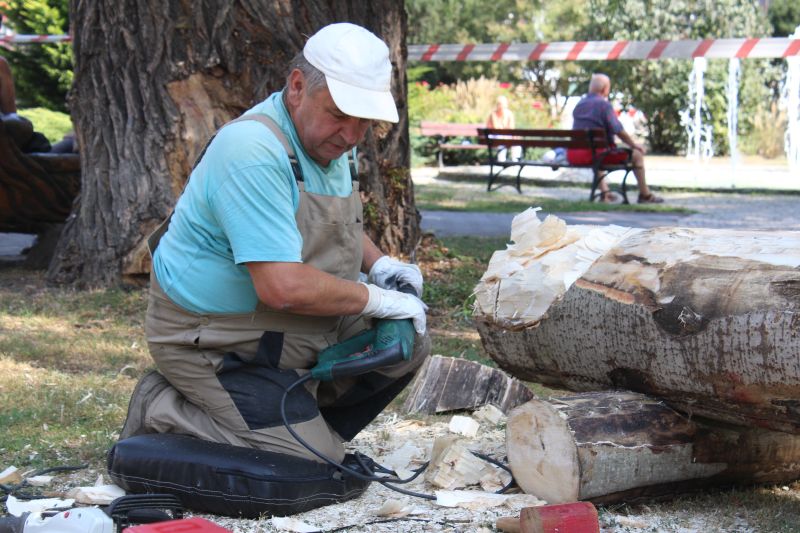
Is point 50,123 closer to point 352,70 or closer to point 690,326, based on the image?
point 352,70

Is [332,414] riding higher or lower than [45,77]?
lower

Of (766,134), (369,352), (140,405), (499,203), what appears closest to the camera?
(369,352)

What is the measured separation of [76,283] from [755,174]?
38.7ft

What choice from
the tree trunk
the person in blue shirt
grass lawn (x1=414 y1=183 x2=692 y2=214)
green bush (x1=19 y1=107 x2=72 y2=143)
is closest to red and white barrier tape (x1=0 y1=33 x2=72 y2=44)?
green bush (x1=19 y1=107 x2=72 y2=143)

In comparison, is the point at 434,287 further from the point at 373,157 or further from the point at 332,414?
the point at 332,414

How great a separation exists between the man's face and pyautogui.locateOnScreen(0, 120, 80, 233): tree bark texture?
443 cm

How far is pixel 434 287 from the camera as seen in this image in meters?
6.44

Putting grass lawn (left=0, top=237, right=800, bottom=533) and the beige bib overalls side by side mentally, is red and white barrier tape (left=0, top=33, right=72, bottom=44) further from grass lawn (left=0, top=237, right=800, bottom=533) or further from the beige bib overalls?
the beige bib overalls

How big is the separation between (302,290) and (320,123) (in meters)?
0.50

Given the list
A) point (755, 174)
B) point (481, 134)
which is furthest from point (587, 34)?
point (481, 134)

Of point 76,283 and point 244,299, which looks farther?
point 76,283

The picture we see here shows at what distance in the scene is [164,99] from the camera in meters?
6.03

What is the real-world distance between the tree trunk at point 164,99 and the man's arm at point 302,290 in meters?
3.10

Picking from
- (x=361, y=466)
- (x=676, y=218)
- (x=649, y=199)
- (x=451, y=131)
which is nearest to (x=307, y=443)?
(x=361, y=466)
